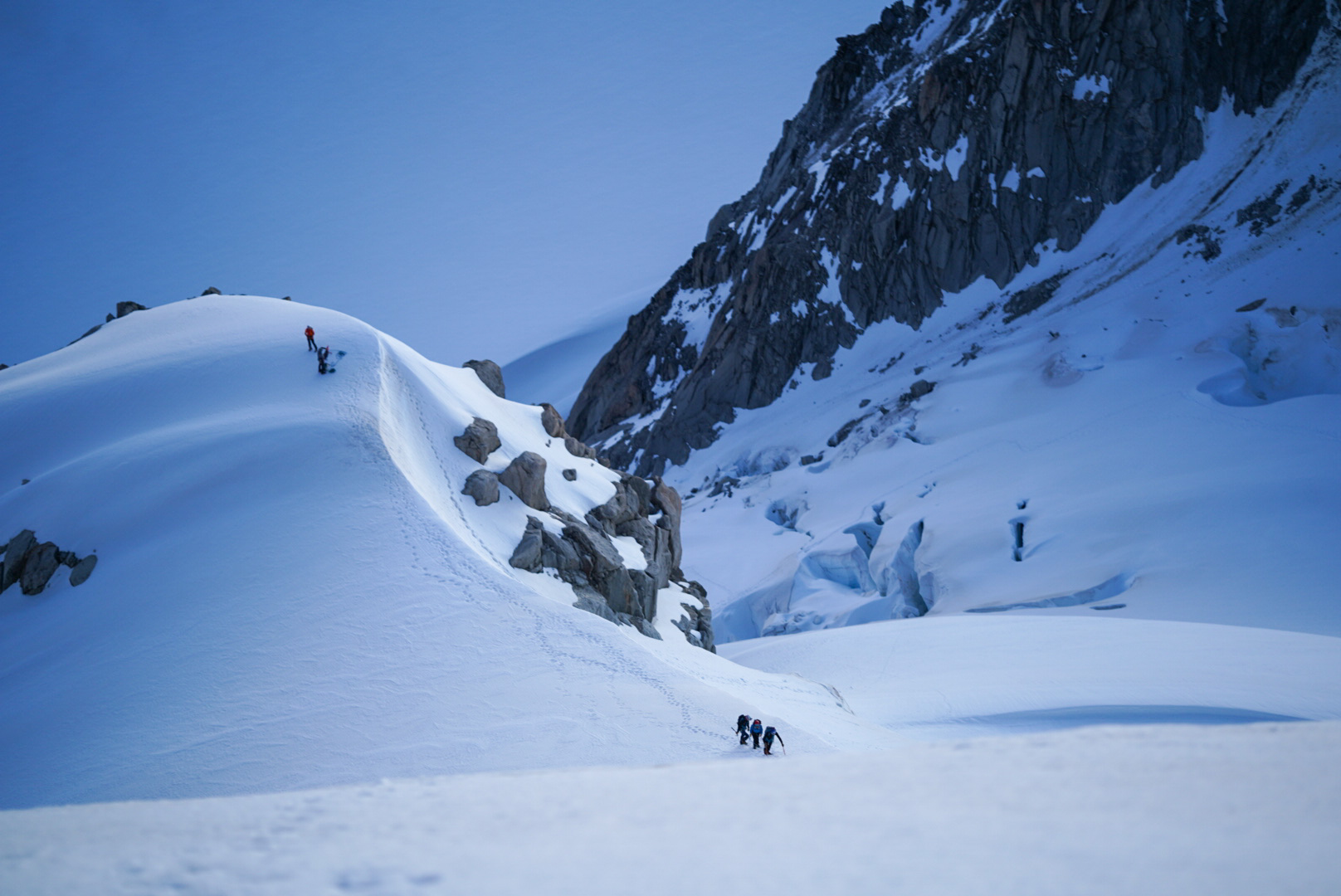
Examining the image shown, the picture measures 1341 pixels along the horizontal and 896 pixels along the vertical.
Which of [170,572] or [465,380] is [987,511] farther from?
[170,572]

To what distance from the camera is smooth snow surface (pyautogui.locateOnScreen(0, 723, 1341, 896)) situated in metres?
4.06

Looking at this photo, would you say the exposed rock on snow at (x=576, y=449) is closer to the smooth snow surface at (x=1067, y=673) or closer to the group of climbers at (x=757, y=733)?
the smooth snow surface at (x=1067, y=673)

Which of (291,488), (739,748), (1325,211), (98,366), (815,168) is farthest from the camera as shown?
(815,168)

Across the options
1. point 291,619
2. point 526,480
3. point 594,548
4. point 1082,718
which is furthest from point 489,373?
point 1082,718

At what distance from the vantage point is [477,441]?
22297 mm

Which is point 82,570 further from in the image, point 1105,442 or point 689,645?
point 1105,442

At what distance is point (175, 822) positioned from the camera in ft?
18.2

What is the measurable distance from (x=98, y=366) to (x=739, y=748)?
80.4 ft

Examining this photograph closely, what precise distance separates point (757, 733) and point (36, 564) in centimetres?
1579

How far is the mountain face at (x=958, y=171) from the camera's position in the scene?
65.9 meters

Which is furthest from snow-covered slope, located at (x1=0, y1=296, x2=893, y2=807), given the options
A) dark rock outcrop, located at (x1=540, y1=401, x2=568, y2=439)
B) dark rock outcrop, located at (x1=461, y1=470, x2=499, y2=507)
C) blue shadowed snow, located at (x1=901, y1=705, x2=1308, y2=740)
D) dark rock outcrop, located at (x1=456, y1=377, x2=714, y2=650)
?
dark rock outcrop, located at (x1=540, y1=401, x2=568, y2=439)

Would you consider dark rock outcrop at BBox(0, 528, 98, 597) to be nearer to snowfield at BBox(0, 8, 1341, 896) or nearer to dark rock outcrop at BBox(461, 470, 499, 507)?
snowfield at BBox(0, 8, 1341, 896)

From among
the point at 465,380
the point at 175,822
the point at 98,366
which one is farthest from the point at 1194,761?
the point at 98,366

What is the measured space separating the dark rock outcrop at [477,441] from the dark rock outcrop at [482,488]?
1.31m
